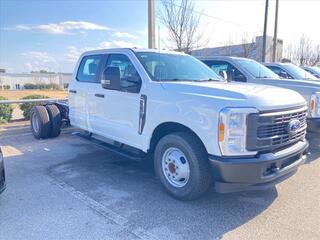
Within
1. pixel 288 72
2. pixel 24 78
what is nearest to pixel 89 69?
pixel 288 72

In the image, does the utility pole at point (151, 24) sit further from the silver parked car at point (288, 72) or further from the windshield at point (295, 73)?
the windshield at point (295, 73)

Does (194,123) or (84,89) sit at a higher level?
(84,89)

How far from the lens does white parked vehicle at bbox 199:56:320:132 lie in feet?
20.1

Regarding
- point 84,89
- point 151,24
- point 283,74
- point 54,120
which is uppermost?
point 151,24

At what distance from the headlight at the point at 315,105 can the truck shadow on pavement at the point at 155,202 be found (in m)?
2.44

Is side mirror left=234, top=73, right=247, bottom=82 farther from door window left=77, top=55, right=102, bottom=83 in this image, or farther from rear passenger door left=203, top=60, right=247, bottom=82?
door window left=77, top=55, right=102, bottom=83

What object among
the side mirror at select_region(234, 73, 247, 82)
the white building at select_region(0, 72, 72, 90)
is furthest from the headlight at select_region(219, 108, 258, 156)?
the white building at select_region(0, 72, 72, 90)

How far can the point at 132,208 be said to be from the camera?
3836 mm

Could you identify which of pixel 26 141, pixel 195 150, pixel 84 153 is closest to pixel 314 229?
pixel 195 150

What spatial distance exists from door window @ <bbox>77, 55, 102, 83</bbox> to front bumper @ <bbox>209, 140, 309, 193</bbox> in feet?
10.2

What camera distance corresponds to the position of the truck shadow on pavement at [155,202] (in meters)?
3.41

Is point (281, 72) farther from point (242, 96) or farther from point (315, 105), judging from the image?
point (242, 96)

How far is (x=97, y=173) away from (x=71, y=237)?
2030 millimetres

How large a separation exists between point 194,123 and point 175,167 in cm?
75
